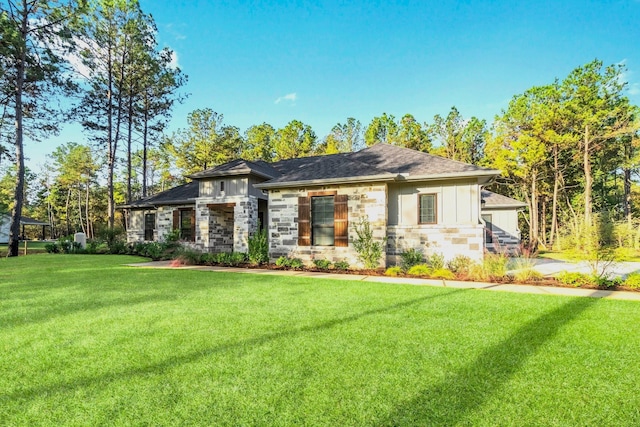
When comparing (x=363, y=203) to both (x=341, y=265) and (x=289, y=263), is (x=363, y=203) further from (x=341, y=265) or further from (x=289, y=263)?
(x=289, y=263)

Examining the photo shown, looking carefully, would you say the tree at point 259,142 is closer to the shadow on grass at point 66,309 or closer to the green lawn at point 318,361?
the shadow on grass at point 66,309

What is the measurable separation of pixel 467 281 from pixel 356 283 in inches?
113

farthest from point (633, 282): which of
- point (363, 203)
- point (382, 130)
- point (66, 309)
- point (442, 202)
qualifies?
point (382, 130)

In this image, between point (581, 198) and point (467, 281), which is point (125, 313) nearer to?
point (467, 281)

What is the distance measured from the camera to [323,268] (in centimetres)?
944

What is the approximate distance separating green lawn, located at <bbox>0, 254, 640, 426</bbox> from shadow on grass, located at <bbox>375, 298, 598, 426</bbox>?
0.01 meters

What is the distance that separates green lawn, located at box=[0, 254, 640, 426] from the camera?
200cm

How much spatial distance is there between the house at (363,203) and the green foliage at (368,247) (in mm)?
Result: 201

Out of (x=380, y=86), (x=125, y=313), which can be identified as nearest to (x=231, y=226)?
(x=125, y=313)

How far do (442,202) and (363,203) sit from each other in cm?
255

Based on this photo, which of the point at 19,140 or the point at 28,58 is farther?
the point at 28,58

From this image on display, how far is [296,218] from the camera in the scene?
1044cm

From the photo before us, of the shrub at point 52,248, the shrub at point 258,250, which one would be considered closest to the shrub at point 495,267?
the shrub at point 258,250

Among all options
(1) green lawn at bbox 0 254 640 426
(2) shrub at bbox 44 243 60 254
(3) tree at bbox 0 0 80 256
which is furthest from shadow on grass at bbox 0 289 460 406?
(2) shrub at bbox 44 243 60 254
